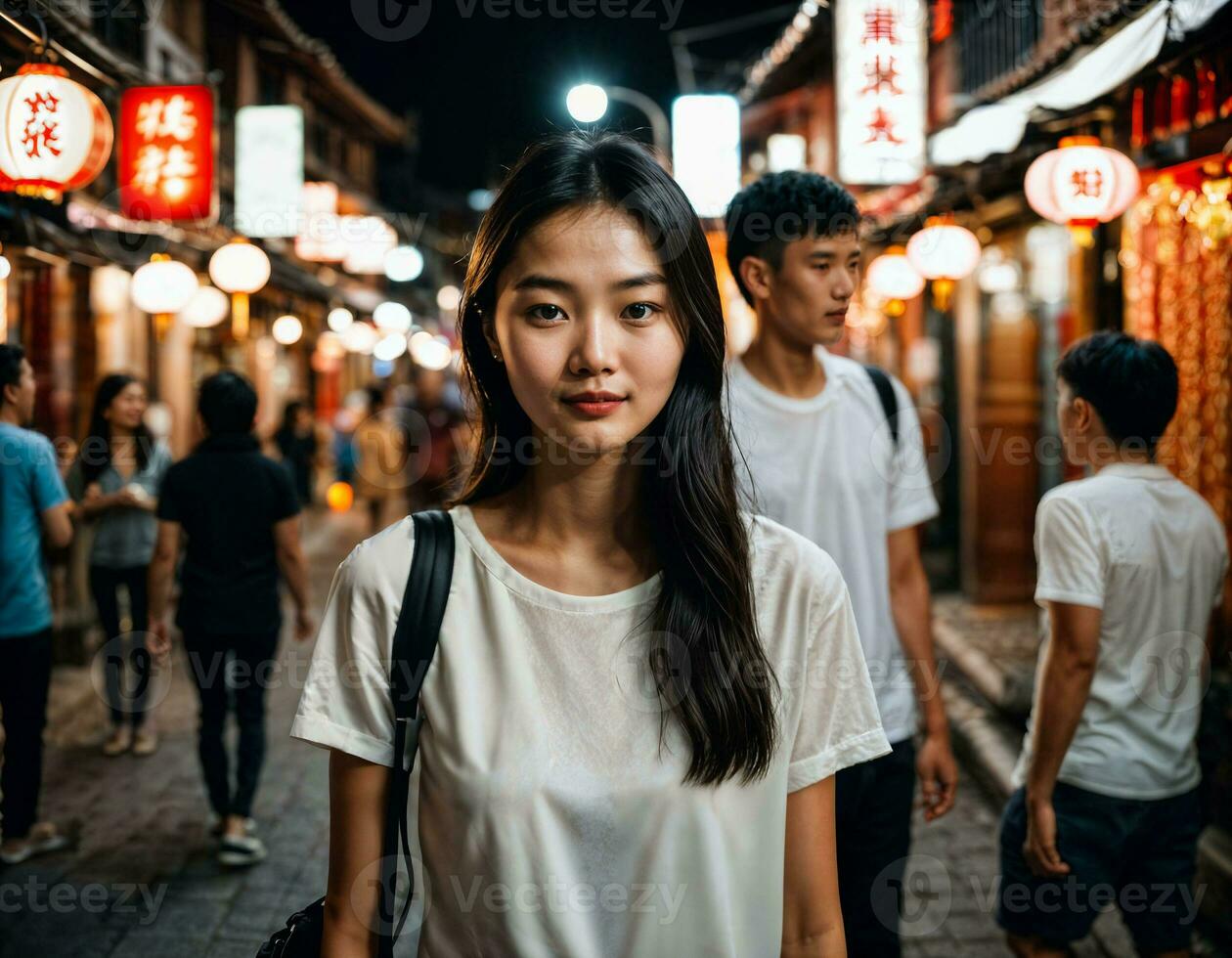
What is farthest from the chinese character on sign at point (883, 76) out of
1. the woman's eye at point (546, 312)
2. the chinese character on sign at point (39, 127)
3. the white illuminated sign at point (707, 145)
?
the woman's eye at point (546, 312)

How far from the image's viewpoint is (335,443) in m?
21.2

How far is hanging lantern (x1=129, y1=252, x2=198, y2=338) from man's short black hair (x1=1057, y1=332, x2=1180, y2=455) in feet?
26.1


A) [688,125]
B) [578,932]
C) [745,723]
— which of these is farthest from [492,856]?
[688,125]

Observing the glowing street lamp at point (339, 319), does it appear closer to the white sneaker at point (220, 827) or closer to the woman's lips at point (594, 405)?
the white sneaker at point (220, 827)

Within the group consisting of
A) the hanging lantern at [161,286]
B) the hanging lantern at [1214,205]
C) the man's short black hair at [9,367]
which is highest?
the hanging lantern at [161,286]

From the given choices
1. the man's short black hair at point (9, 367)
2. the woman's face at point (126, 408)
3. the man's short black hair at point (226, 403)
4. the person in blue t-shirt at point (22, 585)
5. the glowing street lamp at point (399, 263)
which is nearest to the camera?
the man's short black hair at point (9, 367)

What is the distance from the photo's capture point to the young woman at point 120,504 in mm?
7027

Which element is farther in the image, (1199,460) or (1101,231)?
(1101,231)

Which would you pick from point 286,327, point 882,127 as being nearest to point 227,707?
point 882,127

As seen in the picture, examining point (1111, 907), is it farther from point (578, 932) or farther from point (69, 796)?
point (69, 796)

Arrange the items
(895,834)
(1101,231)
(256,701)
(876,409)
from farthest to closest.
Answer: (1101,231) → (256,701) → (876,409) → (895,834)

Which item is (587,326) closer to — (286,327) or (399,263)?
(286,327)

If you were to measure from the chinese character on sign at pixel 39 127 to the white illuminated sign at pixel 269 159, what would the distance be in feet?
32.9

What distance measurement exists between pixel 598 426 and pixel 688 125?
1395cm
